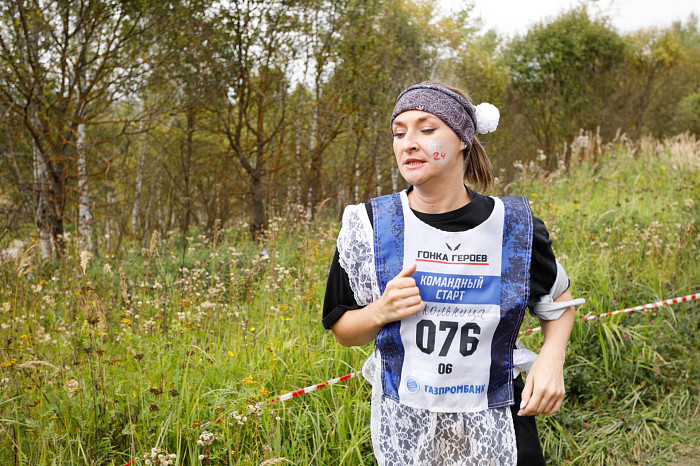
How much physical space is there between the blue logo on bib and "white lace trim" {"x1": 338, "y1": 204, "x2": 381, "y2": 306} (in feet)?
0.80

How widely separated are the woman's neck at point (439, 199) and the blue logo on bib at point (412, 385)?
0.47 meters

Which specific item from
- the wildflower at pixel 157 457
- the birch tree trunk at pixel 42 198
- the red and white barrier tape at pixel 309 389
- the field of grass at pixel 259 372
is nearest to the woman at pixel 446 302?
the field of grass at pixel 259 372

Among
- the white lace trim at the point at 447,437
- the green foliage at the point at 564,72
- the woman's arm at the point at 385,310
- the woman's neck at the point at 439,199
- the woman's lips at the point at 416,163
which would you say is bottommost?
the white lace trim at the point at 447,437

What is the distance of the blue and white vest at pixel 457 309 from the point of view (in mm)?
1520

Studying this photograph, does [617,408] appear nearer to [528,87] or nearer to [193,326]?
[193,326]

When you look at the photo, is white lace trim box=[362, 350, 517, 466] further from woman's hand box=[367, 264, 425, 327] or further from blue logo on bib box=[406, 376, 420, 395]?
woman's hand box=[367, 264, 425, 327]

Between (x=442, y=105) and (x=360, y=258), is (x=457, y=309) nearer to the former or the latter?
(x=360, y=258)

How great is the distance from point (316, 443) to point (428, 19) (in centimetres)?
1428

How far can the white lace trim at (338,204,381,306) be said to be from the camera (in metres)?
1.60

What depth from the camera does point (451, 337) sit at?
4.97 feet

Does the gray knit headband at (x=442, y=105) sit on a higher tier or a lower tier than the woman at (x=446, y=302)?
higher

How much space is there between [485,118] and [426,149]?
291mm

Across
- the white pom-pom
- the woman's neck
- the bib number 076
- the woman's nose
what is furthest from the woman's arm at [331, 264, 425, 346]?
the white pom-pom

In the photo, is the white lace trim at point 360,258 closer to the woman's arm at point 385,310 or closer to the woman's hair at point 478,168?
the woman's arm at point 385,310
